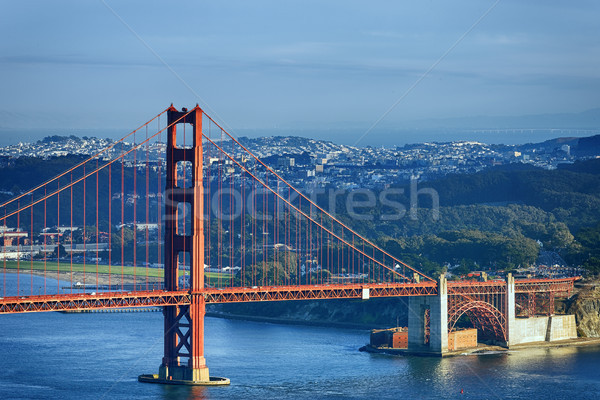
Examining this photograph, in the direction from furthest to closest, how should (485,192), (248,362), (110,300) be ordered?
(485,192) → (248,362) → (110,300)

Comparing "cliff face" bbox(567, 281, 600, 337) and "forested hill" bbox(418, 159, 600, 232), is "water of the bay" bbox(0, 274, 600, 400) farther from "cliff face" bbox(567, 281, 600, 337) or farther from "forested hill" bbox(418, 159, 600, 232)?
→ "forested hill" bbox(418, 159, 600, 232)

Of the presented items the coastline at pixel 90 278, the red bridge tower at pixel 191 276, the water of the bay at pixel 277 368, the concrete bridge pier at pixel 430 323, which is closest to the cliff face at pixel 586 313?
the water of the bay at pixel 277 368

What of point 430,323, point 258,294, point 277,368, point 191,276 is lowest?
point 277,368

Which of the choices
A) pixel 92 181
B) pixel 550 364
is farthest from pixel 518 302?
pixel 92 181

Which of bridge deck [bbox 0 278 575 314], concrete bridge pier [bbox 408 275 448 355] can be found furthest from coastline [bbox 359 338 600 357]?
bridge deck [bbox 0 278 575 314]

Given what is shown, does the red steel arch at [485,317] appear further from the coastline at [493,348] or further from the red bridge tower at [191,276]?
the red bridge tower at [191,276]

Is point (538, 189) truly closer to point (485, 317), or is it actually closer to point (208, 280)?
point (208, 280)

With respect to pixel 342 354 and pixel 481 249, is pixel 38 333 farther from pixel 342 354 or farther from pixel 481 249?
pixel 481 249

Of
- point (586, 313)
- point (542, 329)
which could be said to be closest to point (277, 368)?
point (542, 329)
